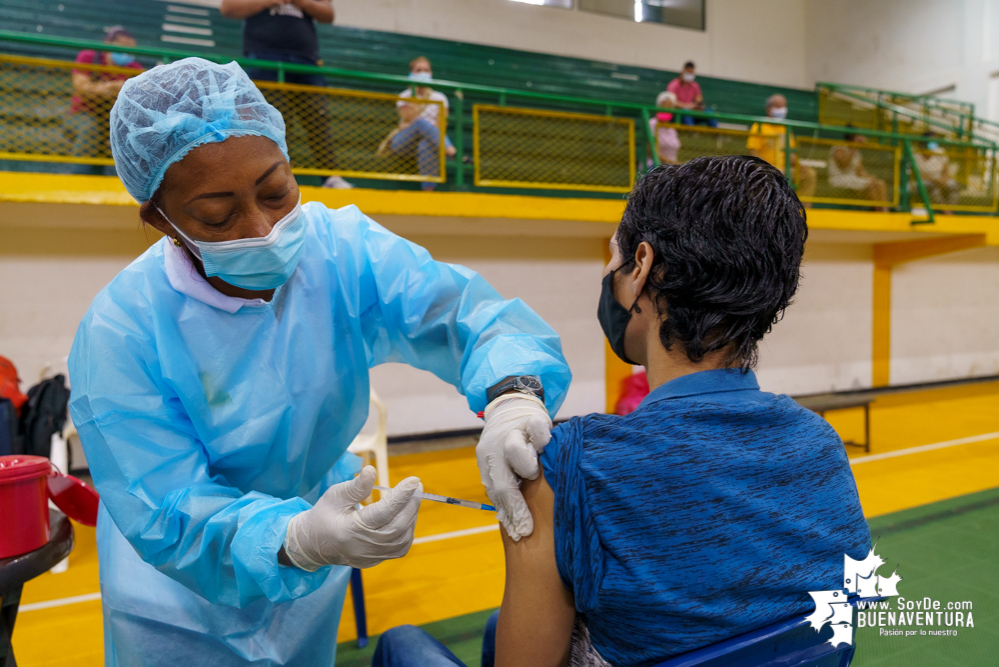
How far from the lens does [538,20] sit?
7312mm

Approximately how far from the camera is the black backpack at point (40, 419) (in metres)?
2.71

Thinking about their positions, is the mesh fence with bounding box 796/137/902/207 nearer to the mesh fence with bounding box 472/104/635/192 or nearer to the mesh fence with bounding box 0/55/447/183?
the mesh fence with bounding box 472/104/635/192

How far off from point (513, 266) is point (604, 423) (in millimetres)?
4590

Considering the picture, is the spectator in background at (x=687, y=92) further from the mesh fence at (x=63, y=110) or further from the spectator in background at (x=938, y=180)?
the mesh fence at (x=63, y=110)

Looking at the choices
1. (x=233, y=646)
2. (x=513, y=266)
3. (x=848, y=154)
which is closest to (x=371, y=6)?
(x=513, y=266)

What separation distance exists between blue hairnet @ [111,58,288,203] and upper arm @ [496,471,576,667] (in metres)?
0.72

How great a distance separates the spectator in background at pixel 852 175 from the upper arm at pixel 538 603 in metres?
Result: 6.38

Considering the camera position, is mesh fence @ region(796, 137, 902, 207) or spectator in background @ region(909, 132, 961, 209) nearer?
mesh fence @ region(796, 137, 902, 207)

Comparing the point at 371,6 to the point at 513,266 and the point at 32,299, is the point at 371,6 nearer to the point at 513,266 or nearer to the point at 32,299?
the point at 513,266

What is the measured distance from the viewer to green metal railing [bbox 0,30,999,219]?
405 centimetres

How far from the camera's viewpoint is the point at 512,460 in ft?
2.56

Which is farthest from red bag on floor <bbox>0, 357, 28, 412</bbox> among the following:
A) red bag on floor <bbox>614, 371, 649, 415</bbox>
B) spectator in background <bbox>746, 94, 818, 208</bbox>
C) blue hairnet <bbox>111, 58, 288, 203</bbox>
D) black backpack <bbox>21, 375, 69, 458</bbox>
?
spectator in background <bbox>746, 94, 818, 208</bbox>
